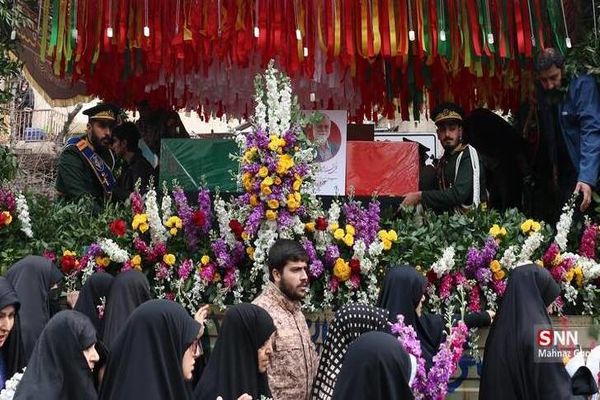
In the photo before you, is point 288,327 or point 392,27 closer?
point 288,327

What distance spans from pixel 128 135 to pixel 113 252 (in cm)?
235

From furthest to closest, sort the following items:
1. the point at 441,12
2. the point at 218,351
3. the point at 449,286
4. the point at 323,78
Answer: the point at 323,78 → the point at 441,12 → the point at 449,286 → the point at 218,351

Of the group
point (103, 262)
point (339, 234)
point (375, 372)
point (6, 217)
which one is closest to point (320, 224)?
point (339, 234)

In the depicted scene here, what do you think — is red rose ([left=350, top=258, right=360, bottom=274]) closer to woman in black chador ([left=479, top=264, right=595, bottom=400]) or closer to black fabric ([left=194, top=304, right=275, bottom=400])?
woman in black chador ([left=479, top=264, right=595, bottom=400])

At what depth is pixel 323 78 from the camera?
893cm

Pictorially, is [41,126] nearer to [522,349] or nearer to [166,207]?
[166,207]

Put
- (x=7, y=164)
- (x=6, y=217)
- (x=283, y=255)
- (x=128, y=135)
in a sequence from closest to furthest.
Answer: (x=283, y=255) < (x=6, y=217) < (x=7, y=164) < (x=128, y=135)

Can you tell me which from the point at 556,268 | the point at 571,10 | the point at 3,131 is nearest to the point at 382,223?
the point at 556,268

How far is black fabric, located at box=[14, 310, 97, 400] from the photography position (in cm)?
487

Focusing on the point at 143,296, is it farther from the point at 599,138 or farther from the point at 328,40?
the point at 599,138

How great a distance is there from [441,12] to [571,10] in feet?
3.70

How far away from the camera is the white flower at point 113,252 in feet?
24.1

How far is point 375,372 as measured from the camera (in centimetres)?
470

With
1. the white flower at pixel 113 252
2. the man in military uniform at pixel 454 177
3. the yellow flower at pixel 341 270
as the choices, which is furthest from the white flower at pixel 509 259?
the white flower at pixel 113 252
